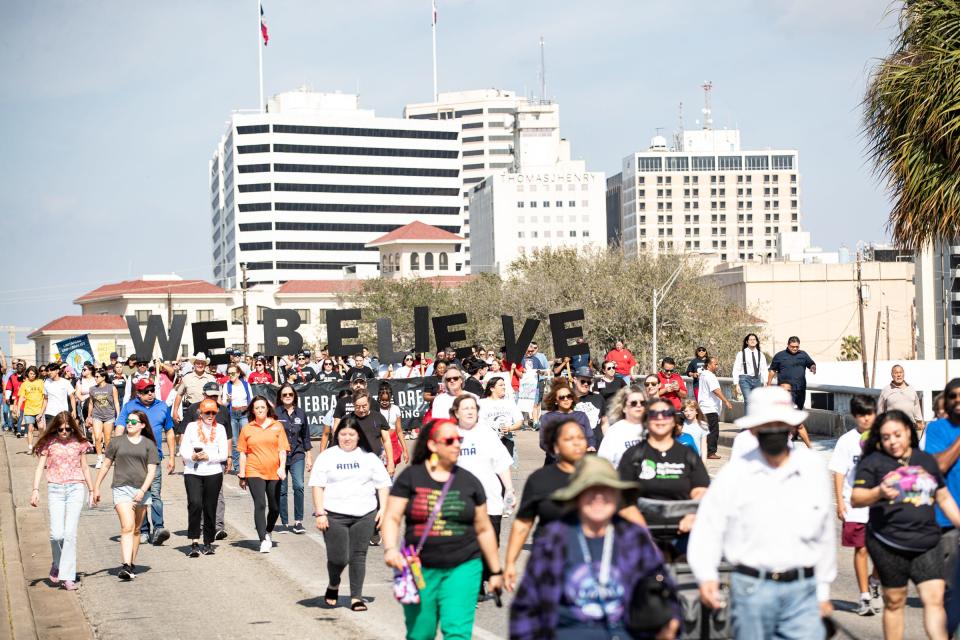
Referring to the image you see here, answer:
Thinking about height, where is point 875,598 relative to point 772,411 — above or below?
below

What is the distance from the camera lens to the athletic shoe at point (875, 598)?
10.4 m

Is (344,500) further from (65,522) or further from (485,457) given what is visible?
(65,522)

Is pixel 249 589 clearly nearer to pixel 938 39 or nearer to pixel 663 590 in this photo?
pixel 663 590

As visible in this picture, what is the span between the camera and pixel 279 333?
3195cm

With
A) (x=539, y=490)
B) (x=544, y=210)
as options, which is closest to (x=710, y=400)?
(x=539, y=490)

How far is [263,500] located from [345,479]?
11.3 feet

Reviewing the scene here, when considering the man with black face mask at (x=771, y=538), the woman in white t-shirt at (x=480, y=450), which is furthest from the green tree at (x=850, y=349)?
the man with black face mask at (x=771, y=538)

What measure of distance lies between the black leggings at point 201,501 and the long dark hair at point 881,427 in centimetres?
829

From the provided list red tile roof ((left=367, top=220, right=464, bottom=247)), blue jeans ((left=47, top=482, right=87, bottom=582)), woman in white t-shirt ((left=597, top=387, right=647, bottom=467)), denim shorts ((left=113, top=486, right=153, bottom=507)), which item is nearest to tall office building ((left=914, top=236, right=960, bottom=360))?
red tile roof ((left=367, top=220, right=464, bottom=247))

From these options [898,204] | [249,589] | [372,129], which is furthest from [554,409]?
[372,129]

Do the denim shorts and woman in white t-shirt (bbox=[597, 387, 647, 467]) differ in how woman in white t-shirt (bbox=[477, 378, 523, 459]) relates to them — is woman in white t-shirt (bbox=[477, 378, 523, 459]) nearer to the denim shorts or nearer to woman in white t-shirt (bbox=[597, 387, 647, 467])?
the denim shorts

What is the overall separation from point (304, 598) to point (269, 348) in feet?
64.3

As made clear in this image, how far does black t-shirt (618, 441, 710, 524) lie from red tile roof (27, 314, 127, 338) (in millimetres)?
133177

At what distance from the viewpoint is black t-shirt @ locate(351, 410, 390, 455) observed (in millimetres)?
13805
